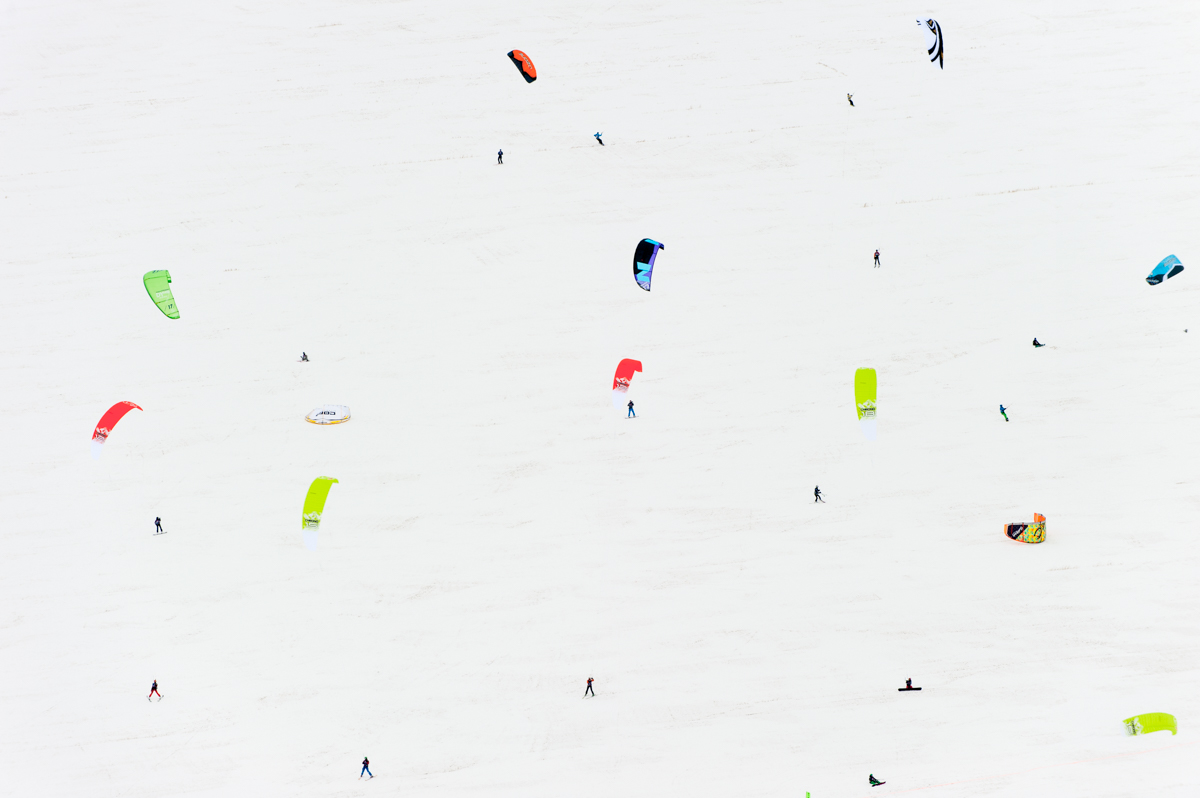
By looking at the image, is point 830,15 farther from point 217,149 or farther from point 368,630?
point 368,630

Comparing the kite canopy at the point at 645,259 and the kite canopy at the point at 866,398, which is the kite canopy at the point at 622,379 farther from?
the kite canopy at the point at 866,398

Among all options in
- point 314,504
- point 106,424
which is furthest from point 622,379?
point 106,424

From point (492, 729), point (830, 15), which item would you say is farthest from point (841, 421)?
point (830, 15)

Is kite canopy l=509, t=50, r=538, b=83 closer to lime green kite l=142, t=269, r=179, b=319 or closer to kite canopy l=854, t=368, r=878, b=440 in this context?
lime green kite l=142, t=269, r=179, b=319

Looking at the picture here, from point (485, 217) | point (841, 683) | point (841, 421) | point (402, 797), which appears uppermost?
point (485, 217)

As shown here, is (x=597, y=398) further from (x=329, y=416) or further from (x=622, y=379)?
(x=329, y=416)

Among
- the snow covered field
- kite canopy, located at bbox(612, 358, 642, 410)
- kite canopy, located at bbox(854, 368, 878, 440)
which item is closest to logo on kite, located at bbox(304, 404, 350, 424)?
the snow covered field

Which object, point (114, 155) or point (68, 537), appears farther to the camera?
point (114, 155)
